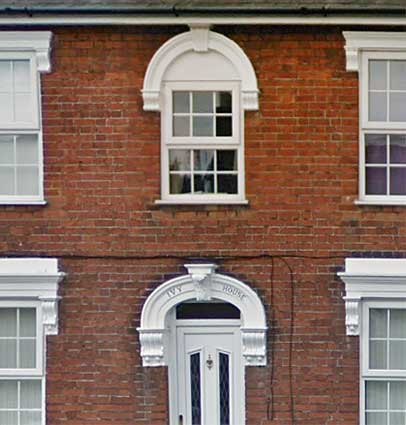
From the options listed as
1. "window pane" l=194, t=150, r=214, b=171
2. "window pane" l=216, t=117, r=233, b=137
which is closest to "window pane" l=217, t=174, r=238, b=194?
"window pane" l=194, t=150, r=214, b=171

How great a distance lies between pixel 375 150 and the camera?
9.68 m

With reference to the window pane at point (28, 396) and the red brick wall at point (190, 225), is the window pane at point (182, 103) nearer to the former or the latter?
the red brick wall at point (190, 225)

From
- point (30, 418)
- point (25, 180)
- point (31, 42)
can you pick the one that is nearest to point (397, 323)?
point (30, 418)

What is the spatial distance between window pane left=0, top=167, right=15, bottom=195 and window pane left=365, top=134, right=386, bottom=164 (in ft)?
13.4

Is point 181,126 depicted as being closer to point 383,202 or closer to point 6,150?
point 6,150

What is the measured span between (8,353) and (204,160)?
10.4 feet

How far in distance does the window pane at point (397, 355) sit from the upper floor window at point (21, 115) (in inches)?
173

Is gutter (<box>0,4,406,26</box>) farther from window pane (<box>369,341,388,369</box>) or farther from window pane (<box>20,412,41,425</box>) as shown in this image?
window pane (<box>20,412,41,425</box>)

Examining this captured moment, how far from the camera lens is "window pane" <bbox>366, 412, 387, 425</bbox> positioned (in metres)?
9.67

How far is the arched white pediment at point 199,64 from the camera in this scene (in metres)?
9.49

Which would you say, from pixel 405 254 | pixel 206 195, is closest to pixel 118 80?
pixel 206 195

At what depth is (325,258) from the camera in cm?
956

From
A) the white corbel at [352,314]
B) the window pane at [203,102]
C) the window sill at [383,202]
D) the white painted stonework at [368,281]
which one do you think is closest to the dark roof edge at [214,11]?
the window pane at [203,102]

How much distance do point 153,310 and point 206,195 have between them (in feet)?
4.73
